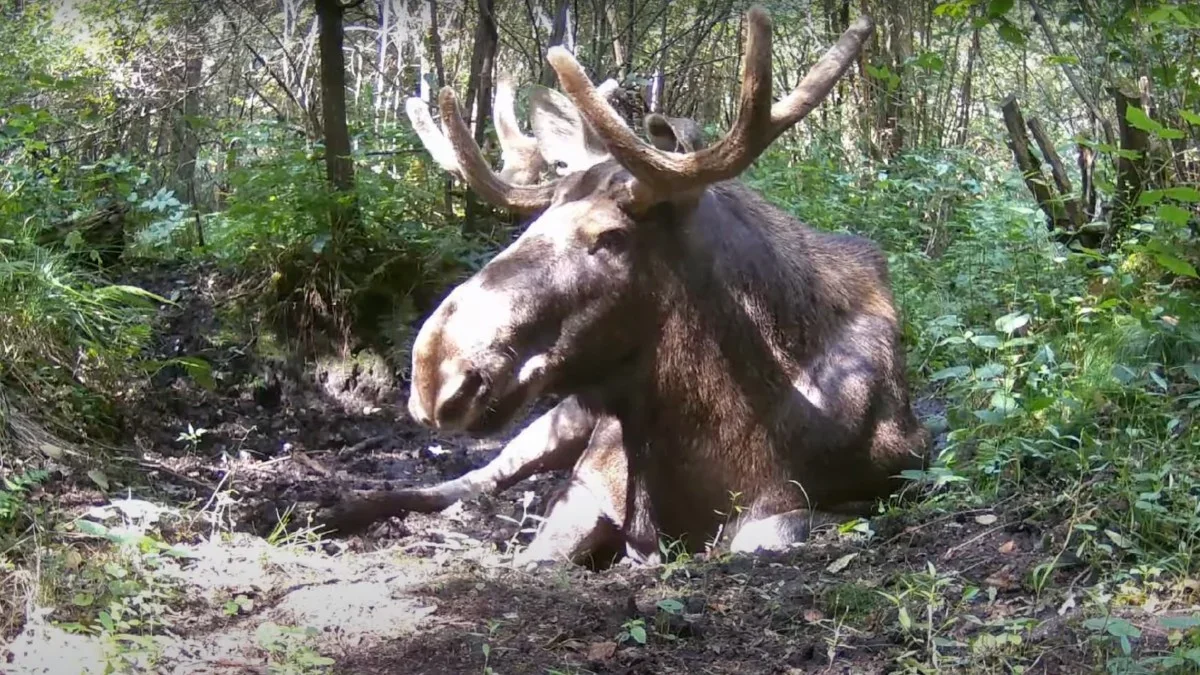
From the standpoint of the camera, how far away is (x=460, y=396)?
4.20 meters

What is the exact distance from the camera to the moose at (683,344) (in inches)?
169

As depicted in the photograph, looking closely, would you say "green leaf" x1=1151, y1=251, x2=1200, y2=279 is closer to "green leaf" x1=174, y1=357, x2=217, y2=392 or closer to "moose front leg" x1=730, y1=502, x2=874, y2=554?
"moose front leg" x1=730, y1=502, x2=874, y2=554

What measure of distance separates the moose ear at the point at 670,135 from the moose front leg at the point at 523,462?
5.29 feet

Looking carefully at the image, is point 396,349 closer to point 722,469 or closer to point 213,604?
point 722,469

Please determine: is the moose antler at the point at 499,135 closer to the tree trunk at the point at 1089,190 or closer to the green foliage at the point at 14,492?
the green foliage at the point at 14,492

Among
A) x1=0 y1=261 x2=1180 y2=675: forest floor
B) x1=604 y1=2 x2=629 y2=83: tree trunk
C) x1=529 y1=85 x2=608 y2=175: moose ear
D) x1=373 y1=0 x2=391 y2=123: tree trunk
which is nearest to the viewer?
x1=0 y1=261 x2=1180 y2=675: forest floor

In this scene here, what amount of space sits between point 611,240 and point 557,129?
3.77ft

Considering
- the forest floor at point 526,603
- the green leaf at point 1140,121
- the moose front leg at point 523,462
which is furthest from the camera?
the moose front leg at point 523,462

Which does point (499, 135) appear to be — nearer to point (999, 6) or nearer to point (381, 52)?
point (999, 6)

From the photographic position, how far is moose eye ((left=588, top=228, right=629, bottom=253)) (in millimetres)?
4508

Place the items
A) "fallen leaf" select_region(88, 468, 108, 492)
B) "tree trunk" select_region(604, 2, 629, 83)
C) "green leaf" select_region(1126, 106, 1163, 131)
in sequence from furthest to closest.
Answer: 1. "tree trunk" select_region(604, 2, 629, 83)
2. "fallen leaf" select_region(88, 468, 108, 492)
3. "green leaf" select_region(1126, 106, 1163, 131)

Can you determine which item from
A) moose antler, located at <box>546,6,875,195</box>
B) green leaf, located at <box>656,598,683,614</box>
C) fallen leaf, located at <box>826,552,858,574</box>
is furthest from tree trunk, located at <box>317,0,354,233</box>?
green leaf, located at <box>656,598,683,614</box>

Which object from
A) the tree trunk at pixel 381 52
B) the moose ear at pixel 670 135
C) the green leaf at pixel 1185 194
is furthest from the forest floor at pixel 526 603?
the tree trunk at pixel 381 52

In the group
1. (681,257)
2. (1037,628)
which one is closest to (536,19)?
(681,257)
